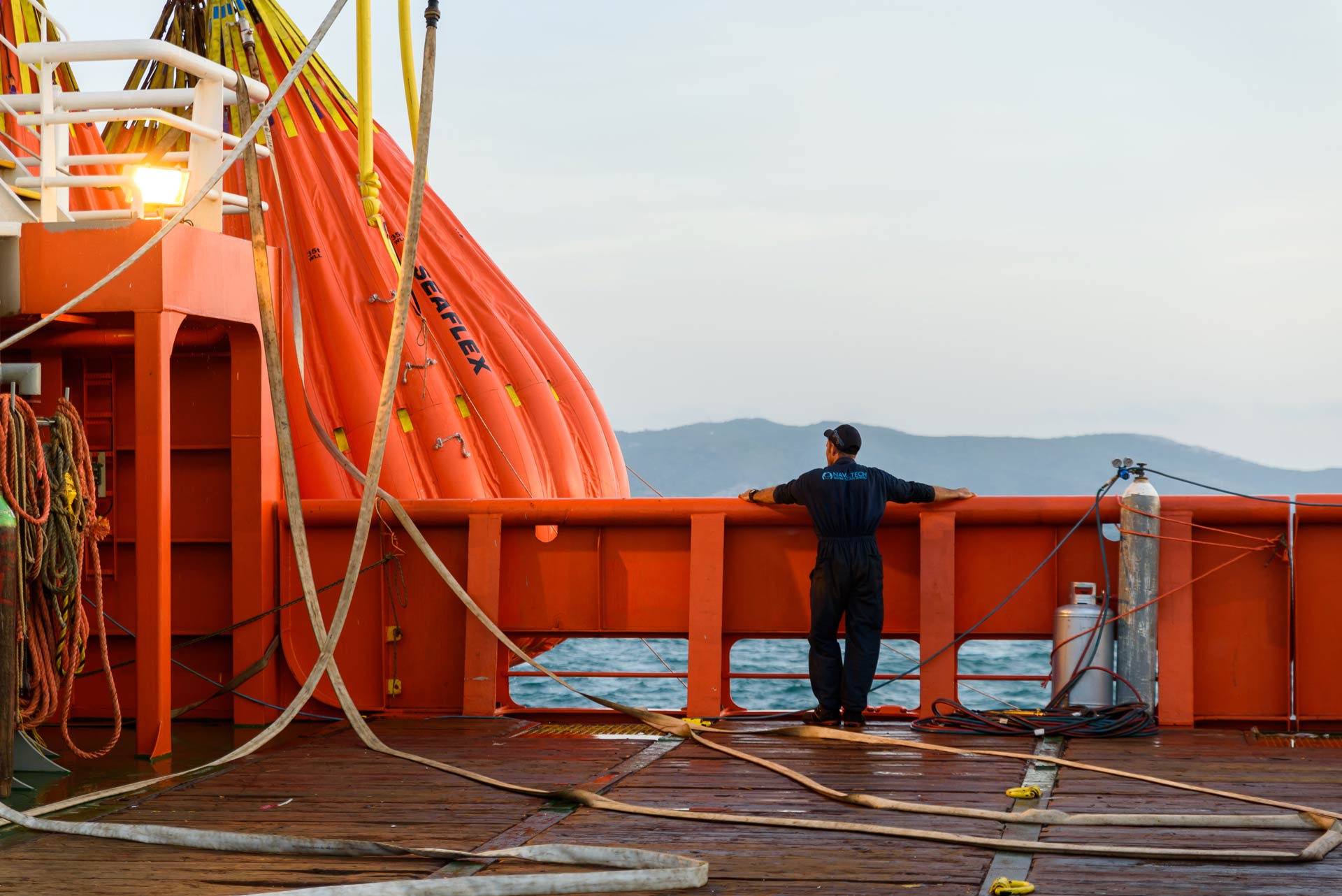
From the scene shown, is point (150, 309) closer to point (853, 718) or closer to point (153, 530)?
point (153, 530)

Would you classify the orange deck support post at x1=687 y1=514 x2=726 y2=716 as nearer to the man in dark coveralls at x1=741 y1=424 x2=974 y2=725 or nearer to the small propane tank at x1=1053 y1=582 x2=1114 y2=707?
the man in dark coveralls at x1=741 y1=424 x2=974 y2=725

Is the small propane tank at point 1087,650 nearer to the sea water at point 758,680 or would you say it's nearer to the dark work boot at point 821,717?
the dark work boot at point 821,717

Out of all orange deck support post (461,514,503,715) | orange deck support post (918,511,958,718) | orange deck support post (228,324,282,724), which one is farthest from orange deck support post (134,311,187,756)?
orange deck support post (918,511,958,718)

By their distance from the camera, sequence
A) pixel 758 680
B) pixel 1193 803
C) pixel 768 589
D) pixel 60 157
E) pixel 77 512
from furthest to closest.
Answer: pixel 758 680, pixel 768 589, pixel 60 157, pixel 77 512, pixel 1193 803

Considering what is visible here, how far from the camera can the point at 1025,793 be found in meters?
6.24

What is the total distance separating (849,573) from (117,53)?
16.3 ft

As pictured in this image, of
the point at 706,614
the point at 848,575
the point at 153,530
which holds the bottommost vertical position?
the point at 706,614

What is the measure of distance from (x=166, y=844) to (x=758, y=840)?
2339mm

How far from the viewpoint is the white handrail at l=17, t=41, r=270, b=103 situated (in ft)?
24.0

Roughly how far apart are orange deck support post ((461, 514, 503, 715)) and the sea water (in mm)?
19372

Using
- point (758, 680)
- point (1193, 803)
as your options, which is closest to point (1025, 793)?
point (1193, 803)

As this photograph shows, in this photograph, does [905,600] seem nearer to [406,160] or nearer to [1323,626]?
[1323,626]

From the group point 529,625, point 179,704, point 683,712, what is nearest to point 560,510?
point 529,625

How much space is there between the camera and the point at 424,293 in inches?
734
